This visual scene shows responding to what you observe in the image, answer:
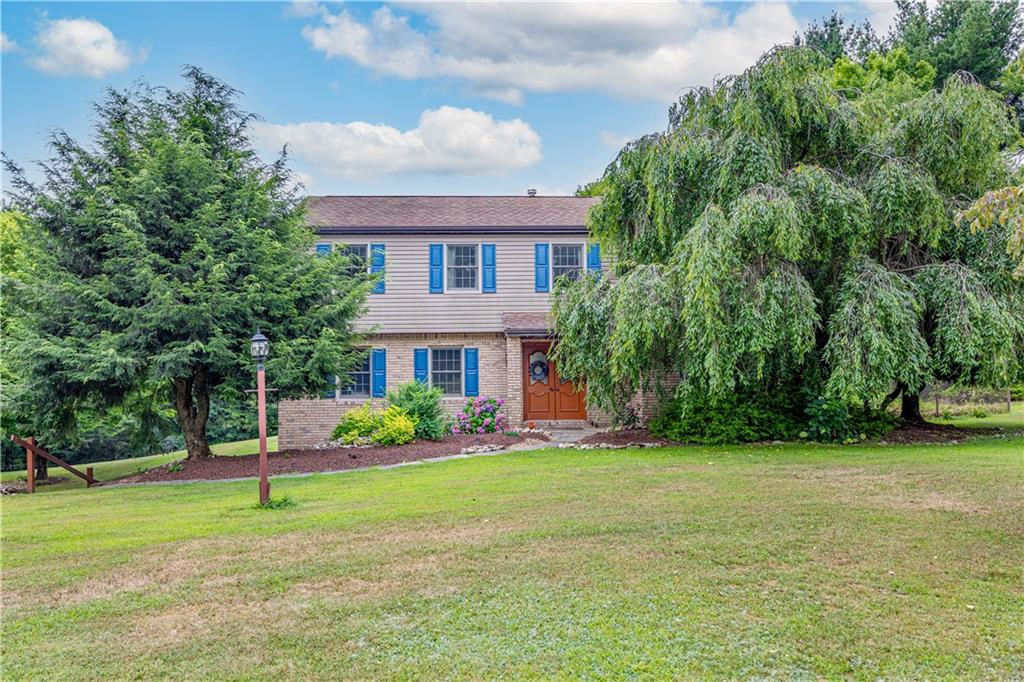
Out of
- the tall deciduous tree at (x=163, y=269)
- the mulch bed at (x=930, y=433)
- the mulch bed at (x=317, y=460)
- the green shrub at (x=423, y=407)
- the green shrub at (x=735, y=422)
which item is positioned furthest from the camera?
the green shrub at (x=423, y=407)

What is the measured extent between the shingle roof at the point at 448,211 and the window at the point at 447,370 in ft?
10.3

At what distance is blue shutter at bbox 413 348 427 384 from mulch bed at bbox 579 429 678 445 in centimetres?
484

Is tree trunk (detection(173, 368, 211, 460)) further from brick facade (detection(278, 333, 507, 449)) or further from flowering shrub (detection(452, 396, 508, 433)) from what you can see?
flowering shrub (detection(452, 396, 508, 433))

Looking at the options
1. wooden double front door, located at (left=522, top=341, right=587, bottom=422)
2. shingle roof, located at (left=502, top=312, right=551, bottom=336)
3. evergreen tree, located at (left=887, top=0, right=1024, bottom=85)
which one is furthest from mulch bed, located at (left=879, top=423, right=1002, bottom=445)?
evergreen tree, located at (left=887, top=0, right=1024, bottom=85)

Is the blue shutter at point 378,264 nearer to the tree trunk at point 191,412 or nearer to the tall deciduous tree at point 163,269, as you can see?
the tall deciduous tree at point 163,269

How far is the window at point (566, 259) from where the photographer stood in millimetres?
17922

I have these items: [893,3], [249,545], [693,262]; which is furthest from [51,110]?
[893,3]

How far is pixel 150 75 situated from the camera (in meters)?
13.4

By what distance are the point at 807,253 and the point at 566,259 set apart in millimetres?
6909

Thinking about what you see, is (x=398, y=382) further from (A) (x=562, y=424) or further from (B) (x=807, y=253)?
(B) (x=807, y=253)

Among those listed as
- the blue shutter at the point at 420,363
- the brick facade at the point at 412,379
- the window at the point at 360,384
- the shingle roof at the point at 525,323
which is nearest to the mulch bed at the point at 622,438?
the brick facade at the point at 412,379

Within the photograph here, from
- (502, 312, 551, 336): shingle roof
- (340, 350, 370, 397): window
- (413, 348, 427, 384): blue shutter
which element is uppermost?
(502, 312, 551, 336): shingle roof

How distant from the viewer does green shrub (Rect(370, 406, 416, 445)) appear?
48.3 feet

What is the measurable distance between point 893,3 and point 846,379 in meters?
27.3
